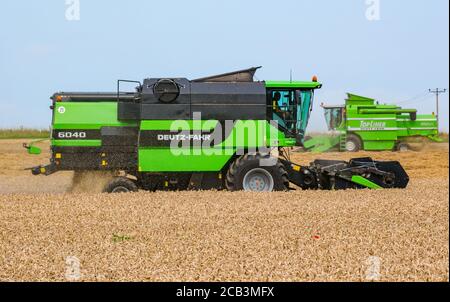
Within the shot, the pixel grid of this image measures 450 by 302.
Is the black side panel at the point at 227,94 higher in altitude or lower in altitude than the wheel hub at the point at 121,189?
higher

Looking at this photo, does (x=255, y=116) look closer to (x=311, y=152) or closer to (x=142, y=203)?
(x=142, y=203)

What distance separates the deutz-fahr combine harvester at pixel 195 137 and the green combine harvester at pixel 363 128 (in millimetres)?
16669

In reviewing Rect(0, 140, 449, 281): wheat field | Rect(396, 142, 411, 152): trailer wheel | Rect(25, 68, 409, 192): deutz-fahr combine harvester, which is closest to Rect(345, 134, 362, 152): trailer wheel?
Rect(396, 142, 411, 152): trailer wheel

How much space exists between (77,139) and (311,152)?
55.1 feet

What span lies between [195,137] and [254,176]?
1.45 metres

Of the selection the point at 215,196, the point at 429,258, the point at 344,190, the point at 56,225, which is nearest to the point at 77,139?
the point at 215,196

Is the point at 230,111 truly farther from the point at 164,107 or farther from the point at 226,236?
the point at 226,236

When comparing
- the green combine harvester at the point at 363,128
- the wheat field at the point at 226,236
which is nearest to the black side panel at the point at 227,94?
the wheat field at the point at 226,236

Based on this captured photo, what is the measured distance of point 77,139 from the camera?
13.6 metres

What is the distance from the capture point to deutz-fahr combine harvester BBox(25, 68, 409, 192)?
1339cm

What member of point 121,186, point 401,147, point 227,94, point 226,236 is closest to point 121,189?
point 121,186

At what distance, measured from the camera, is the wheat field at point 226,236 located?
659 centimetres

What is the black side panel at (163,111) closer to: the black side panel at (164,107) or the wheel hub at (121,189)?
the black side panel at (164,107)

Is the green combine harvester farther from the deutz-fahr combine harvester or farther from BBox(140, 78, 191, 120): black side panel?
BBox(140, 78, 191, 120): black side panel
